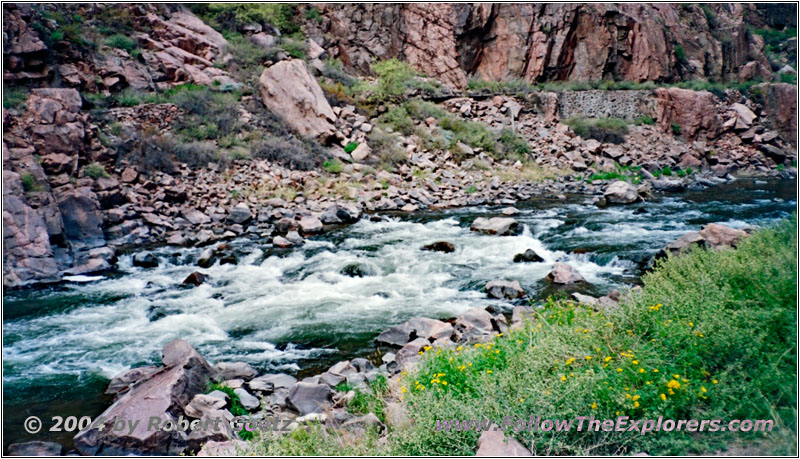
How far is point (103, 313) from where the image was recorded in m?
7.11

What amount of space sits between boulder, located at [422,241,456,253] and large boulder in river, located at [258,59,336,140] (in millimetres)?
8007

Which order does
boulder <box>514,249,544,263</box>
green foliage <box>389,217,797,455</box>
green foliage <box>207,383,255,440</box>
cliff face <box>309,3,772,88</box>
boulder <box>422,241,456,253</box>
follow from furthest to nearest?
cliff face <box>309,3,772,88</box> → boulder <box>422,241,456,253</box> → boulder <box>514,249,544,263</box> → green foliage <box>207,383,255,440</box> → green foliage <box>389,217,797,455</box>

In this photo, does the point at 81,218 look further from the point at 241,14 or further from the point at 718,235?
the point at 241,14

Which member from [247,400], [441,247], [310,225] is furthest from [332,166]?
[247,400]

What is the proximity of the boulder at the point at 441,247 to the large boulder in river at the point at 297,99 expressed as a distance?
26.3ft

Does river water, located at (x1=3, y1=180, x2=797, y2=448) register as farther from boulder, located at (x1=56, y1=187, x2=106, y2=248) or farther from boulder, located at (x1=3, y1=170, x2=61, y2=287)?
boulder, located at (x1=56, y1=187, x2=106, y2=248)

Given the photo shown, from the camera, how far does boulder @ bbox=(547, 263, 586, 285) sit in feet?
25.7

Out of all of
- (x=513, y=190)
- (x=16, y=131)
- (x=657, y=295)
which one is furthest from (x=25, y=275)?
(x=513, y=190)

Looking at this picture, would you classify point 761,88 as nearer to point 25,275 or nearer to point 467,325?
point 467,325

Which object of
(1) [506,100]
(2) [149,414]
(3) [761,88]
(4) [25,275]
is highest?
(3) [761,88]

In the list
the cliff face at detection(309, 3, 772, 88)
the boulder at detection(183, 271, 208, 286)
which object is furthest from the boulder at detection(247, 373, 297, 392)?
the cliff face at detection(309, 3, 772, 88)

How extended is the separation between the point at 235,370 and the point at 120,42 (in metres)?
16.8

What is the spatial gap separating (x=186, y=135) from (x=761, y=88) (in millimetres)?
26905

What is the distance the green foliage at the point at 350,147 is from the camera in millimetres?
16953
